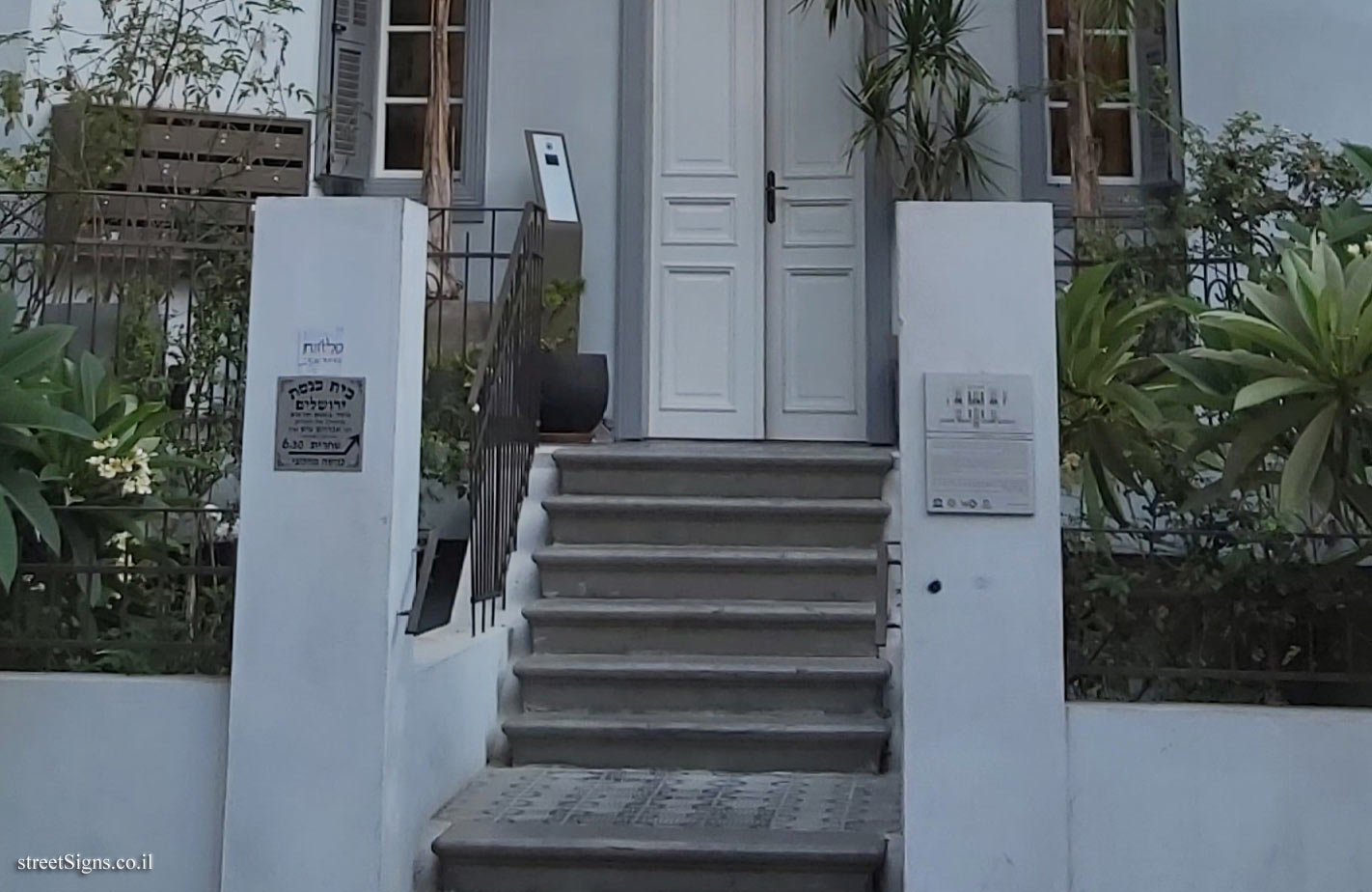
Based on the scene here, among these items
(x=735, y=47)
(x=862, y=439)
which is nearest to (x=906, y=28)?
(x=735, y=47)

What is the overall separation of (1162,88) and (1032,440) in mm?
3469

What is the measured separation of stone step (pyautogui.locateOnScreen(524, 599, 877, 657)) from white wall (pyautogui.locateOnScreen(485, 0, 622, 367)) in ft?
6.83

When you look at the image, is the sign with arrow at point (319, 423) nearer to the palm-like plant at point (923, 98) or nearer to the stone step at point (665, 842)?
the stone step at point (665, 842)

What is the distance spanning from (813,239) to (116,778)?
416 centimetres

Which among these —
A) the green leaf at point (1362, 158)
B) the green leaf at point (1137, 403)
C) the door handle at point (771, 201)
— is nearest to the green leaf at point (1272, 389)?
the green leaf at point (1137, 403)

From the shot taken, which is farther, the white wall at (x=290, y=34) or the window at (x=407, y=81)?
the window at (x=407, y=81)

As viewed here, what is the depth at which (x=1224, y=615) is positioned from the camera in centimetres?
335

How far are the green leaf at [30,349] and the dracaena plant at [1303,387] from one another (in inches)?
112

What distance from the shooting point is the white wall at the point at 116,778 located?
3.24 m

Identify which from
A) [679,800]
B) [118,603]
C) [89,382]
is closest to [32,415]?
[89,382]

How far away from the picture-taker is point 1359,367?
3.06 meters

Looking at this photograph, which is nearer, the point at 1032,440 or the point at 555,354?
the point at 1032,440

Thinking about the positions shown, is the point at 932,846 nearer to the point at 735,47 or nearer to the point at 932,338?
the point at 932,338

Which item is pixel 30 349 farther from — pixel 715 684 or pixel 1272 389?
pixel 1272 389
